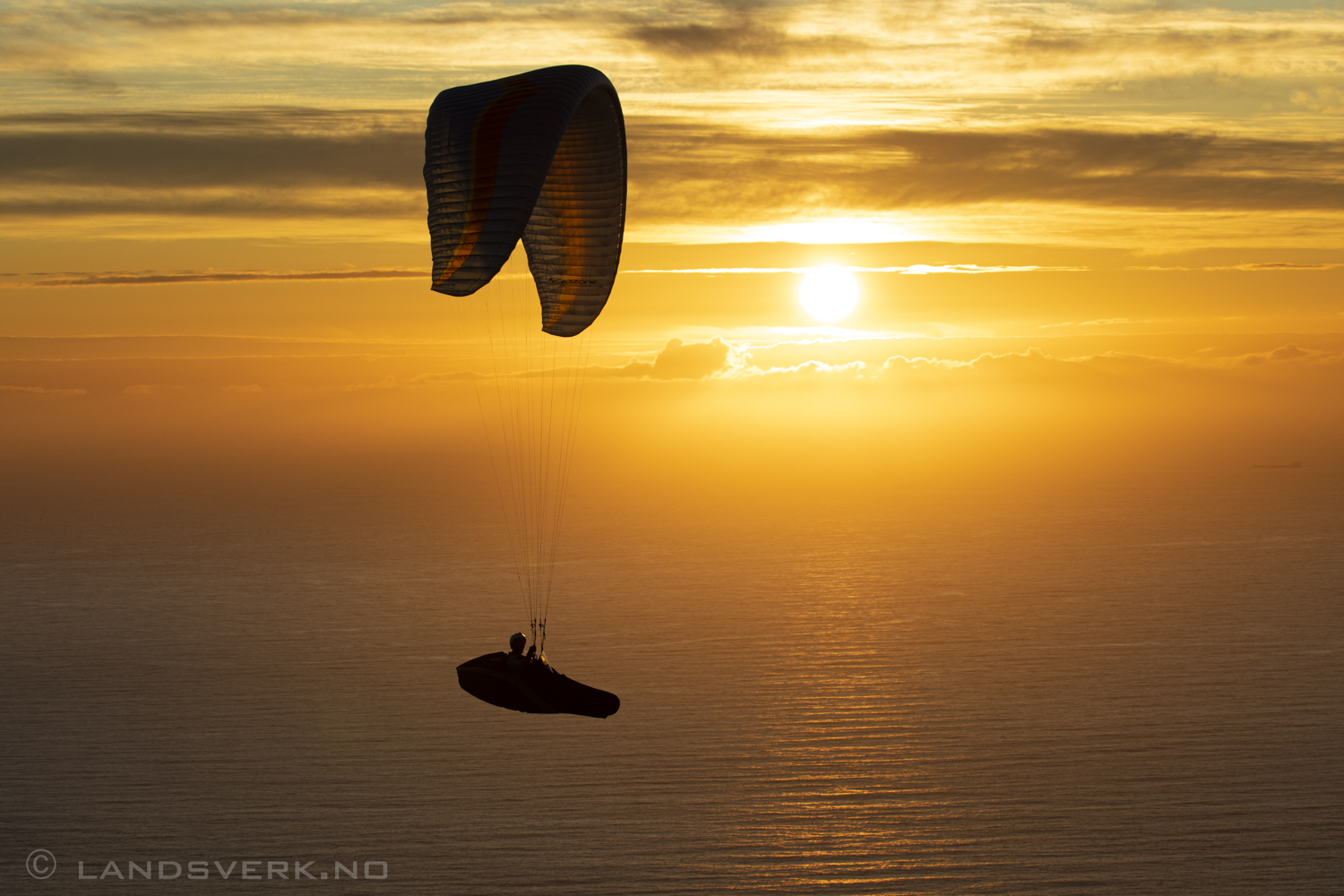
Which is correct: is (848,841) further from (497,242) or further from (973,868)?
(497,242)

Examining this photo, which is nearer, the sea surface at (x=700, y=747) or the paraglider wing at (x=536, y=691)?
the paraglider wing at (x=536, y=691)

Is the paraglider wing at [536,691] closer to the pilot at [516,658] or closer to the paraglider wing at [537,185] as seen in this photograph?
the pilot at [516,658]

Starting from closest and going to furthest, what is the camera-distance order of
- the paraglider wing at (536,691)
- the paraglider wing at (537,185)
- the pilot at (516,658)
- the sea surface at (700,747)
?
the paraglider wing at (537,185) < the paraglider wing at (536,691) < the pilot at (516,658) < the sea surface at (700,747)

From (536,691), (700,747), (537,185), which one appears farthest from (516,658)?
(700,747)

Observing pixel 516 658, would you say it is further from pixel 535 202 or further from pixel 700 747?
pixel 700 747

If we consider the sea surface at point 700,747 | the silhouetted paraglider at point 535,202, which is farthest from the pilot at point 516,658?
the sea surface at point 700,747
